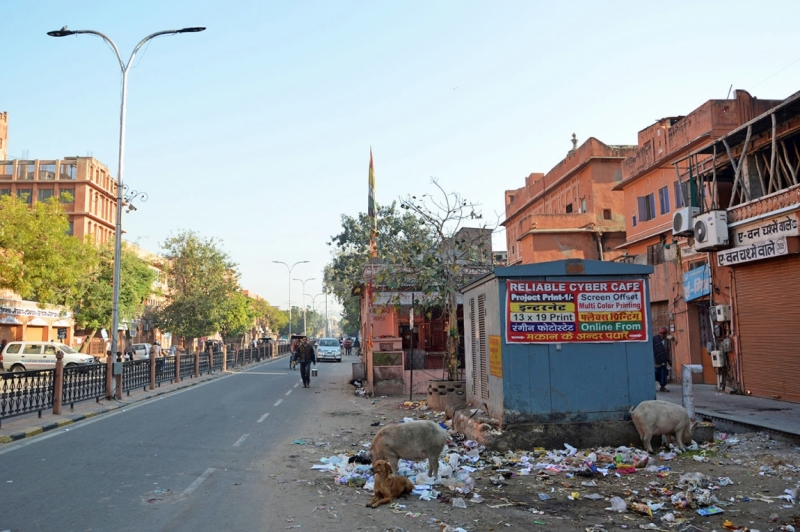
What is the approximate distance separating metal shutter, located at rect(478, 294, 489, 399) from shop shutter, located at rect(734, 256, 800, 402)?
7435 mm

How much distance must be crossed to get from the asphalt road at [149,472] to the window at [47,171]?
185 feet

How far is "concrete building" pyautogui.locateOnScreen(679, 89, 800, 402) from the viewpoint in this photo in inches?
529

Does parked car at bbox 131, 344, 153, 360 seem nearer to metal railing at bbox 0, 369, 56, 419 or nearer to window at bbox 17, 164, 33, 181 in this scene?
window at bbox 17, 164, 33, 181

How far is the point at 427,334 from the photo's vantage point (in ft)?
81.2

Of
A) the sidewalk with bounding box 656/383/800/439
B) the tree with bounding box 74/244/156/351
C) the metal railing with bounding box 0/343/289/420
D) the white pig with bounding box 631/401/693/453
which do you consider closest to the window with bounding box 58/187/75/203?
the tree with bounding box 74/244/156/351

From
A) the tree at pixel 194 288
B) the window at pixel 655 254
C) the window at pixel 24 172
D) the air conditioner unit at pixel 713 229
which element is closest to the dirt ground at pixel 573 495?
the air conditioner unit at pixel 713 229

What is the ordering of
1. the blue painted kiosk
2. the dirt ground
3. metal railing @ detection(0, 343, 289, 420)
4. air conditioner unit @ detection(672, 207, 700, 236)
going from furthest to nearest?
air conditioner unit @ detection(672, 207, 700, 236) → metal railing @ detection(0, 343, 289, 420) → the blue painted kiosk → the dirt ground

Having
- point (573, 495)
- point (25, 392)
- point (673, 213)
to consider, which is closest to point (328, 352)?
point (673, 213)

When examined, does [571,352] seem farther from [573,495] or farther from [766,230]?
[766,230]

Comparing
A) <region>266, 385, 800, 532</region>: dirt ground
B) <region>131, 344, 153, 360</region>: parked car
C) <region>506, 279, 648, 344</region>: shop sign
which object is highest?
<region>506, 279, 648, 344</region>: shop sign

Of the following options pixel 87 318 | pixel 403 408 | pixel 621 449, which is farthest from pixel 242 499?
pixel 87 318

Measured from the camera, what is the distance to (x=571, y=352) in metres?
9.41

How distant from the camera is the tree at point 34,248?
85.8 feet

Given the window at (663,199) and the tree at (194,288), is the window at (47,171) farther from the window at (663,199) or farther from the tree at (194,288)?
the window at (663,199)
